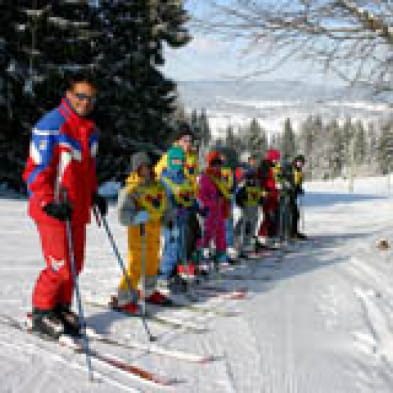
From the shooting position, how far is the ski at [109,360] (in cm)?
372

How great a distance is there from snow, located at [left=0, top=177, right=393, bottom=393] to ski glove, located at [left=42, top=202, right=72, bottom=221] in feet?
3.14

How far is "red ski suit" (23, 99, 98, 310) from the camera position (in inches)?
169

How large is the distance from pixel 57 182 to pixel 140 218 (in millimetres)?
1227

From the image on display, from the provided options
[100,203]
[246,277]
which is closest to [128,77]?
[246,277]

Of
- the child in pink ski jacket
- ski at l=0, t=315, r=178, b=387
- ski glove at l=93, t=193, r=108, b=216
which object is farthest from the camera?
the child in pink ski jacket

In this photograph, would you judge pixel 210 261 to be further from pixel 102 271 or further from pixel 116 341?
pixel 116 341

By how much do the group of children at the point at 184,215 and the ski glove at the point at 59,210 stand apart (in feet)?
4.38

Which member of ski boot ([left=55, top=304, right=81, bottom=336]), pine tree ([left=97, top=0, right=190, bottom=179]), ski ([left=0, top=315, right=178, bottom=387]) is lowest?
ski ([left=0, top=315, right=178, bottom=387])

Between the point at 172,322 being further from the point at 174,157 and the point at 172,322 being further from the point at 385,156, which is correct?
the point at 385,156

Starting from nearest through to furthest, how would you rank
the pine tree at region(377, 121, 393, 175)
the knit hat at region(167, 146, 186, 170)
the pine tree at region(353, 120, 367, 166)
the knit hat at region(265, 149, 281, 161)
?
the knit hat at region(167, 146, 186, 170)
the knit hat at region(265, 149, 281, 161)
the pine tree at region(377, 121, 393, 175)
the pine tree at region(353, 120, 367, 166)

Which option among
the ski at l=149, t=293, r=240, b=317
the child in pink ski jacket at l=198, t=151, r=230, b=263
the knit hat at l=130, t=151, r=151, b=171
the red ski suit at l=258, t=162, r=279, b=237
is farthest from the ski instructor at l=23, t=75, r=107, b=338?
the red ski suit at l=258, t=162, r=279, b=237

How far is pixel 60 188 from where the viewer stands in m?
4.33

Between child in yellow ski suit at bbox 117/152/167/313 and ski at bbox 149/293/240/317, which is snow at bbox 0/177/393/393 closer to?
ski at bbox 149/293/240/317

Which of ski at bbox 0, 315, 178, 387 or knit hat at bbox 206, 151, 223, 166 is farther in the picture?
knit hat at bbox 206, 151, 223, 166
